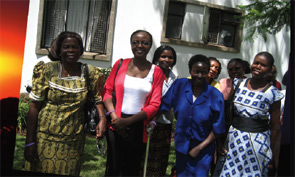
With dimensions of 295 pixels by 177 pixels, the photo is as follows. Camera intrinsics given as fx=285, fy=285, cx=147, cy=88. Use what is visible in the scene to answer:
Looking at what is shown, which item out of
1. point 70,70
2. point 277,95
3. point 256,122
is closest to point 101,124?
point 70,70

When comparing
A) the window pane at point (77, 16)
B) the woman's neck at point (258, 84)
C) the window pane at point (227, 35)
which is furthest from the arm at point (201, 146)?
the window pane at point (77, 16)

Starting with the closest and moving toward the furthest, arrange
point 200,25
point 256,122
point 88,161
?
1. point 256,122
2. point 200,25
3. point 88,161

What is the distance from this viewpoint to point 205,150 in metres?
2.91

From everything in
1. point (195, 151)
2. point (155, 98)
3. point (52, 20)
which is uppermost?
point (52, 20)

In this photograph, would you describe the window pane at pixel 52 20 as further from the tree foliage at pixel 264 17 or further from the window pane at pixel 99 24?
the tree foliage at pixel 264 17

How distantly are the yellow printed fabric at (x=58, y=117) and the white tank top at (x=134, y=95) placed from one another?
35 cm

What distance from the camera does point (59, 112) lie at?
8.88 ft

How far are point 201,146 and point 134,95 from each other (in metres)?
0.85

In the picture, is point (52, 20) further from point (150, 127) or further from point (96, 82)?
point (150, 127)

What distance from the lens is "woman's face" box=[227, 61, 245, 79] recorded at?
11.4 ft

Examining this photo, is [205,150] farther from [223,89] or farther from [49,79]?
[49,79]

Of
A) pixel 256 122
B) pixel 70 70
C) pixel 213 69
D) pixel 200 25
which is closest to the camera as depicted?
pixel 70 70

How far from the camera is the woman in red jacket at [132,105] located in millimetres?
2936

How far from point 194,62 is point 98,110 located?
1.10m
